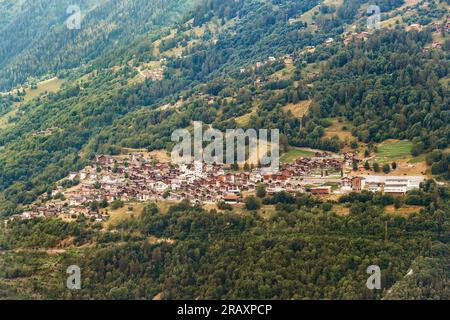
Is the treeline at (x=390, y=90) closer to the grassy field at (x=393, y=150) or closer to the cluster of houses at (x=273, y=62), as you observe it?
the grassy field at (x=393, y=150)

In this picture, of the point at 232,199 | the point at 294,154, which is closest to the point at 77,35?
the point at 294,154

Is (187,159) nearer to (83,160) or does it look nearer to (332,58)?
(83,160)

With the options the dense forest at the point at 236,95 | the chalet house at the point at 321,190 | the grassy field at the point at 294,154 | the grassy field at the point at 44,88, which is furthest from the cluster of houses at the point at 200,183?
the grassy field at the point at 44,88

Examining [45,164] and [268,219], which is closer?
[268,219]

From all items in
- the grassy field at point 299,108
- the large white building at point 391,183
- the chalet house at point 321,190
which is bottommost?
the chalet house at point 321,190

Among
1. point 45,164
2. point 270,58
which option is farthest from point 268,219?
point 270,58

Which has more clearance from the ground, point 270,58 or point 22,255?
point 270,58
